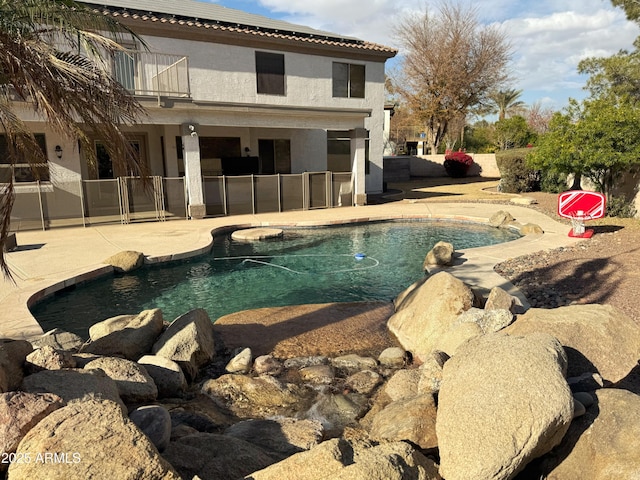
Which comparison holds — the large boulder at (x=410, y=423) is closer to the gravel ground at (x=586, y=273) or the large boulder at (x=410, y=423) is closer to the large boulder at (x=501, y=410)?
the large boulder at (x=501, y=410)

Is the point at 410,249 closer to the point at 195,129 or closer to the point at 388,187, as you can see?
the point at 195,129

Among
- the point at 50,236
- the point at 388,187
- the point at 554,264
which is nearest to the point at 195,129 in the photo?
the point at 50,236

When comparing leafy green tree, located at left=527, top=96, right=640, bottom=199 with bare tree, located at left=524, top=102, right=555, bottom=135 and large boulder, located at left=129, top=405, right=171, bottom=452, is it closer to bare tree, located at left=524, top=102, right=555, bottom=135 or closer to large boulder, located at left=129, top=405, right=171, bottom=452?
large boulder, located at left=129, top=405, right=171, bottom=452

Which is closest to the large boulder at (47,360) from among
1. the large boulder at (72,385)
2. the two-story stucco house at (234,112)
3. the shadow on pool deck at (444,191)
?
the large boulder at (72,385)

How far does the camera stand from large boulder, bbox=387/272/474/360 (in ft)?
20.1

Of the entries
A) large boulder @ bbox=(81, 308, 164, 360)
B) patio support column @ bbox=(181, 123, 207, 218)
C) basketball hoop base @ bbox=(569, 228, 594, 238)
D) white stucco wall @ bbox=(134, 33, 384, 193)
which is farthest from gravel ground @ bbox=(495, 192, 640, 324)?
white stucco wall @ bbox=(134, 33, 384, 193)

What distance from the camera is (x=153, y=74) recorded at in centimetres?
1702

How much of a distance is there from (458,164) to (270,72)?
1698 cm

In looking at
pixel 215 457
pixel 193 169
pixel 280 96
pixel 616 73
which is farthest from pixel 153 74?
pixel 616 73

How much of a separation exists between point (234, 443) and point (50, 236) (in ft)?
40.5

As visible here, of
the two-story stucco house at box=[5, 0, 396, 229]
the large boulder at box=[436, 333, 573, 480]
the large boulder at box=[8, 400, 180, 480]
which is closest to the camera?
the large boulder at box=[8, 400, 180, 480]

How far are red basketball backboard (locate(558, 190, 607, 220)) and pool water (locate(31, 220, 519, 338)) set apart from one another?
91.1 inches

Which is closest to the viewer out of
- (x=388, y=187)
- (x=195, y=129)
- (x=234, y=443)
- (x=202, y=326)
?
(x=234, y=443)

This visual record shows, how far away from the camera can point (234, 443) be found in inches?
134
